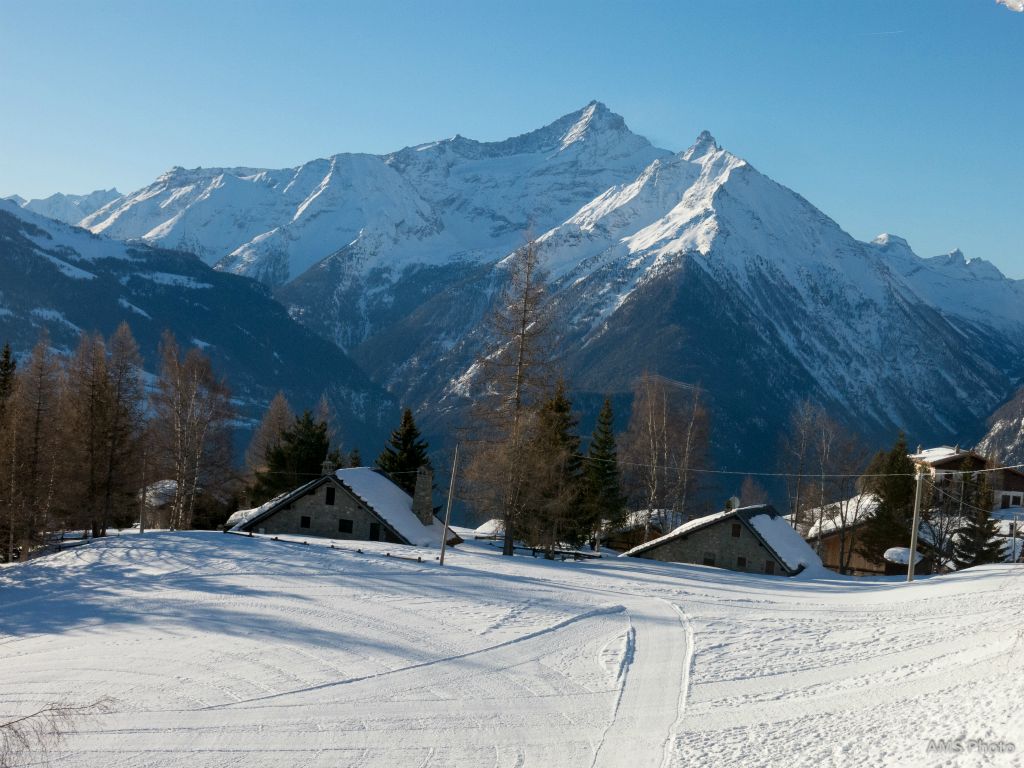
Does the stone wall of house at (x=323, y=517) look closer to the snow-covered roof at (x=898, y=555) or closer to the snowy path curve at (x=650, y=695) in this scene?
the snowy path curve at (x=650, y=695)

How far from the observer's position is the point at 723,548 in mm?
49656

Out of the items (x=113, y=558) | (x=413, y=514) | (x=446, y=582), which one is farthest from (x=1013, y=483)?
(x=113, y=558)

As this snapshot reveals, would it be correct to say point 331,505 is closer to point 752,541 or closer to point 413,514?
point 413,514

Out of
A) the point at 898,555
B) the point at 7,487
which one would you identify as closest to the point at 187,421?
the point at 7,487

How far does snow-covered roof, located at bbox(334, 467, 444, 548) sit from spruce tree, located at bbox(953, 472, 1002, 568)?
108 ft

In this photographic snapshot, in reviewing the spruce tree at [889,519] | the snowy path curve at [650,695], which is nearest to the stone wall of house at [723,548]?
the spruce tree at [889,519]

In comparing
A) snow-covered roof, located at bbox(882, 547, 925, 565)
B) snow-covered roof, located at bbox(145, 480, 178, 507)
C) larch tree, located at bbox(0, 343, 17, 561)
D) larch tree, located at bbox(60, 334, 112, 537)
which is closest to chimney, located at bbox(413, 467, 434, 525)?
larch tree, located at bbox(60, 334, 112, 537)

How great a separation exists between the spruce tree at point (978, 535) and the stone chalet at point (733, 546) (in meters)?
13.8

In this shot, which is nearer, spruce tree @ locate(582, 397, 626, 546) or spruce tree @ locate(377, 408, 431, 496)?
spruce tree @ locate(582, 397, 626, 546)

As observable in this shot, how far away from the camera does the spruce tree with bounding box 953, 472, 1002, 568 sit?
5678 centimetres

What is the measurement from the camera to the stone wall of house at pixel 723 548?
4925 cm

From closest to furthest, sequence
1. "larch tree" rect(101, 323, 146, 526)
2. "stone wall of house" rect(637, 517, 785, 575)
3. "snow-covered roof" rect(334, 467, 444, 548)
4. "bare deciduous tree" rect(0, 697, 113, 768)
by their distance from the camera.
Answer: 1. "bare deciduous tree" rect(0, 697, 113, 768)
2. "larch tree" rect(101, 323, 146, 526)
3. "snow-covered roof" rect(334, 467, 444, 548)
4. "stone wall of house" rect(637, 517, 785, 575)

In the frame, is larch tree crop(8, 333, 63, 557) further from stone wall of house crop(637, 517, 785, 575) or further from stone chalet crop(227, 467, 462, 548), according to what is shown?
stone wall of house crop(637, 517, 785, 575)

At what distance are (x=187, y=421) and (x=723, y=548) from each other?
30.3m
